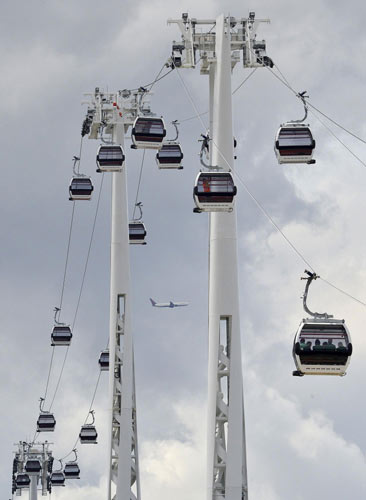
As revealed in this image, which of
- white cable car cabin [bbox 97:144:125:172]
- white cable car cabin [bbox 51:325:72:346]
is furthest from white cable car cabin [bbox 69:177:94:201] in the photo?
white cable car cabin [bbox 51:325:72:346]

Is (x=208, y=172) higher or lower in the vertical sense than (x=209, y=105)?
lower

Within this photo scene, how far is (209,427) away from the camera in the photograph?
35.1 m

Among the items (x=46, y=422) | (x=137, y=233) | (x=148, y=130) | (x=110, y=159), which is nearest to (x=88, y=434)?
(x=46, y=422)

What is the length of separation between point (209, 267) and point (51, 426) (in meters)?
52.0

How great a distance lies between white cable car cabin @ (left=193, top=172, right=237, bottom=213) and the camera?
107 ft

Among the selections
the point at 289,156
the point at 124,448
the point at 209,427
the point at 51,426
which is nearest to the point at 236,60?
the point at 289,156

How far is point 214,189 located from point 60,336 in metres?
39.0

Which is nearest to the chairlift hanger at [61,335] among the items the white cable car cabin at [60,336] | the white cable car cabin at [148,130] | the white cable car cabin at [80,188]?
the white cable car cabin at [60,336]

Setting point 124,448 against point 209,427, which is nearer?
point 209,427

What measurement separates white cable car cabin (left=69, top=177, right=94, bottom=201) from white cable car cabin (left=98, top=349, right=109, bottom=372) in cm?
940

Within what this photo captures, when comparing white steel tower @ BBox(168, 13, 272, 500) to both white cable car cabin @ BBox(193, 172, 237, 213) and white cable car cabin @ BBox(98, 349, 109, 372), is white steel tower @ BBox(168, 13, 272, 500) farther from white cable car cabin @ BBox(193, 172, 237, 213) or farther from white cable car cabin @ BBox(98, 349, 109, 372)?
white cable car cabin @ BBox(98, 349, 109, 372)

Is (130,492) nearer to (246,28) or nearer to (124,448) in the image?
(124,448)

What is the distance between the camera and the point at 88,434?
250 ft

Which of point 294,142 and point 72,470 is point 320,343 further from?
point 72,470
